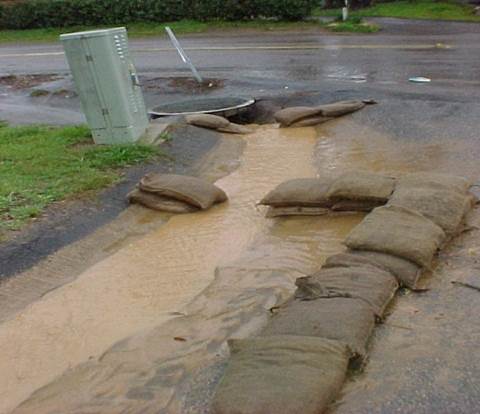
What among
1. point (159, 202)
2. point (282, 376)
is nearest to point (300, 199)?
point (159, 202)

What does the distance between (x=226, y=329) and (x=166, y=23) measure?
18551 millimetres

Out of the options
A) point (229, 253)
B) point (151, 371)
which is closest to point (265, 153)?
point (229, 253)

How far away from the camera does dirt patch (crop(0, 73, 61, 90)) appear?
13.3 m

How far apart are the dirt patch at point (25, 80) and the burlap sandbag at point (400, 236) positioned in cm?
1053

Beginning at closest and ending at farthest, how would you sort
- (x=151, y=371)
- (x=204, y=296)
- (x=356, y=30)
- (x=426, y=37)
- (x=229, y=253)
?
(x=151, y=371) < (x=204, y=296) < (x=229, y=253) < (x=426, y=37) < (x=356, y=30)

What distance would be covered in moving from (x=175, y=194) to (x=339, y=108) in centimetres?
347

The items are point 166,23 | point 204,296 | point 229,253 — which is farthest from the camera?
point 166,23

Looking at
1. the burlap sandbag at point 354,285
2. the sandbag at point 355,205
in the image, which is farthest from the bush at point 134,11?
the burlap sandbag at point 354,285

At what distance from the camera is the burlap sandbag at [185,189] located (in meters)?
5.90

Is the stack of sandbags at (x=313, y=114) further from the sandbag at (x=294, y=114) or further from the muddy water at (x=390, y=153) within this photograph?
the muddy water at (x=390, y=153)

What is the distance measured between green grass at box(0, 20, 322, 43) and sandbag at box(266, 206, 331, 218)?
13586 millimetres

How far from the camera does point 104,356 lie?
147 inches

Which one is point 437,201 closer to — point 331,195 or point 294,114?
point 331,195

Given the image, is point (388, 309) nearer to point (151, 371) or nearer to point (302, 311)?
point (302, 311)
